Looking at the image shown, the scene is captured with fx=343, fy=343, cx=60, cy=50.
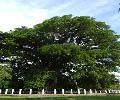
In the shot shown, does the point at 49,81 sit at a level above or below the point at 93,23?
below

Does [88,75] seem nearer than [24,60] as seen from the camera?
Yes

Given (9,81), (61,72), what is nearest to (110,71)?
(61,72)

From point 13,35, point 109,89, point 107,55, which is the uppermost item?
point 13,35

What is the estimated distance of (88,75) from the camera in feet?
168

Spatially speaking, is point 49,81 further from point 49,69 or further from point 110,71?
point 110,71

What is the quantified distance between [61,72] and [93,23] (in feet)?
30.3

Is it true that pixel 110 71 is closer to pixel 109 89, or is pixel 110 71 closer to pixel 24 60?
pixel 109 89

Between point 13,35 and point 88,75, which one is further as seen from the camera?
point 13,35

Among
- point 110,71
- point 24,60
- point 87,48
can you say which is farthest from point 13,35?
point 110,71

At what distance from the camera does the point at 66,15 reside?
2116 inches

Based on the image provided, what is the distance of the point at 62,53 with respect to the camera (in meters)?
50.2

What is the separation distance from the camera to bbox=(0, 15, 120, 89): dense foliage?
49.9 metres

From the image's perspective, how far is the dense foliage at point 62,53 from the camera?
49.9 metres

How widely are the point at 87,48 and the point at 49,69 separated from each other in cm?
693
